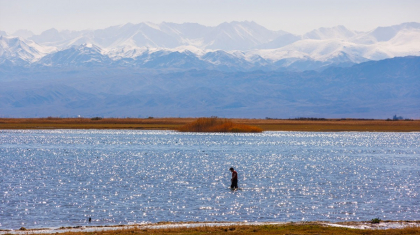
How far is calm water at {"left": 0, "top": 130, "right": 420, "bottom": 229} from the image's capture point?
109 feet

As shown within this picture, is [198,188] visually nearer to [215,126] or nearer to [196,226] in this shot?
[196,226]

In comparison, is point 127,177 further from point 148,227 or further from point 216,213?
point 148,227

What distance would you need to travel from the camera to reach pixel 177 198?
38812mm

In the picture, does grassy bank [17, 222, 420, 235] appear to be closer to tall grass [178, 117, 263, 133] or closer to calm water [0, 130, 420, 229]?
A: calm water [0, 130, 420, 229]

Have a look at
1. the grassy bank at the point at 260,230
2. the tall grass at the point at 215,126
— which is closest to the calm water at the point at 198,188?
the grassy bank at the point at 260,230

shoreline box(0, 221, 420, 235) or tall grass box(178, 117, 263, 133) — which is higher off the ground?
tall grass box(178, 117, 263, 133)

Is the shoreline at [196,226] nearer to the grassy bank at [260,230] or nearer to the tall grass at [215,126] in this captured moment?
Result: the grassy bank at [260,230]

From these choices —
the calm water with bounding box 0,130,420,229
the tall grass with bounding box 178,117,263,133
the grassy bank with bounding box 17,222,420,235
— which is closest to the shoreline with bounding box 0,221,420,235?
the grassy bank with bounding box 17,222,420,235

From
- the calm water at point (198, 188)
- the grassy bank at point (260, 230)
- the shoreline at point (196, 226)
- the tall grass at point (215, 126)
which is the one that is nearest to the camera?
the grassy bank at point (260, 230)

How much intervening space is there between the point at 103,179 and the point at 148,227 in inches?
821

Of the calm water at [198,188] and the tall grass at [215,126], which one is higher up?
the tall grass at [215,126]

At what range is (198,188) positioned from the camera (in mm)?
43562

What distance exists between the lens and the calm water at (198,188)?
3338 cm

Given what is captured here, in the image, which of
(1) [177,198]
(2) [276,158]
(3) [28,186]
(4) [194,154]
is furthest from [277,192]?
(4) [194,154]
